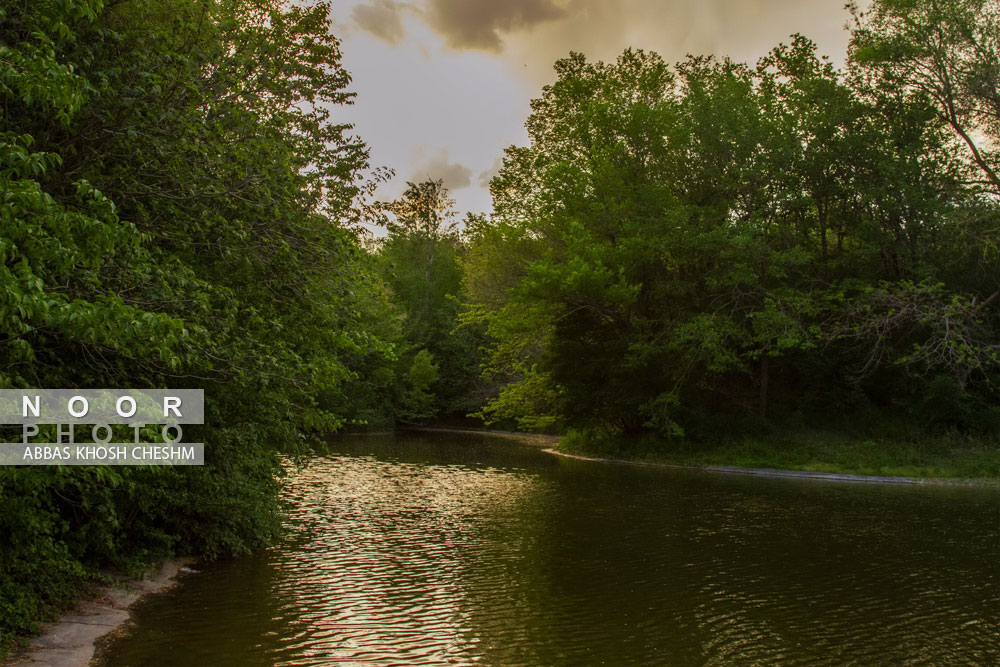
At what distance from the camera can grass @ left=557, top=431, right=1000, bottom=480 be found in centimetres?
2833

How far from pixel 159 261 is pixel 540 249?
30.0 metres

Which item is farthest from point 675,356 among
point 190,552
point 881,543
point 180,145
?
point 180,145

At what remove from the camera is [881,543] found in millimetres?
16031

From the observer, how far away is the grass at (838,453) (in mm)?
28328

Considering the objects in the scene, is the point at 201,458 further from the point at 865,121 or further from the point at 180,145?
the point at 865,121

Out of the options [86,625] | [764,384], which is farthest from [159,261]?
[764,384]

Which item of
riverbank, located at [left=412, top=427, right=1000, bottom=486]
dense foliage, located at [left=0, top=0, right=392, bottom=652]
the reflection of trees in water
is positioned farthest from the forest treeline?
the reflection of trees in water

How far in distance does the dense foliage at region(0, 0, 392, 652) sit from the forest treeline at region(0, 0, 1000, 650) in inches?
2.2

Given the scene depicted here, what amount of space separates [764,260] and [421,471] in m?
17.8

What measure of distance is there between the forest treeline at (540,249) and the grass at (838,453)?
109cm

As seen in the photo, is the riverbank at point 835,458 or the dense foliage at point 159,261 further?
the riverbank at point 835,458

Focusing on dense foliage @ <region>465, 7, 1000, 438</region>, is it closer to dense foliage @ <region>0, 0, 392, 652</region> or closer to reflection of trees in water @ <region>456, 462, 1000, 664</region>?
reflection of trees in water @ <region>456, 462, 1000, 664</region>

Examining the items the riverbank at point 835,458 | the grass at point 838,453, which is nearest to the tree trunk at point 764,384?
the grass at point 838,453

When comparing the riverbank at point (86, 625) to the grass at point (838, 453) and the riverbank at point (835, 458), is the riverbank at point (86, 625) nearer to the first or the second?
the riverbank at point (835, 458)
